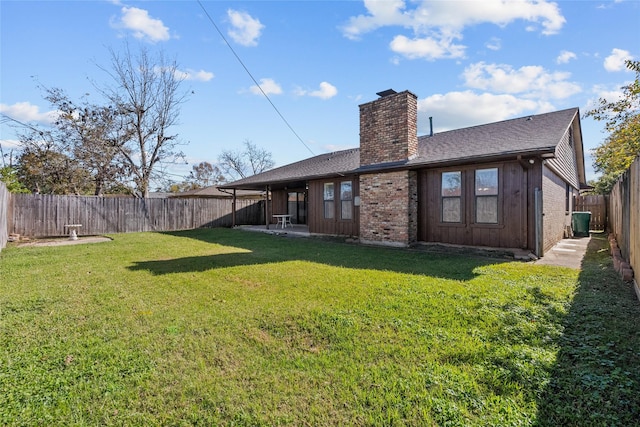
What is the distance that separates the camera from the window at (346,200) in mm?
11355

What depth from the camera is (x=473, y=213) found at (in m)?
8.24

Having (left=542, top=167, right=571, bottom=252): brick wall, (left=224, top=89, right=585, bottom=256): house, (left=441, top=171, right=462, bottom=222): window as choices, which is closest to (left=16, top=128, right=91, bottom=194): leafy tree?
(left=224, top=89, right=585, bottom=256): house

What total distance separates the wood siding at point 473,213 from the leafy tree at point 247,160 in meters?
40.3

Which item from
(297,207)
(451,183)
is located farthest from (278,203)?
(451,183)

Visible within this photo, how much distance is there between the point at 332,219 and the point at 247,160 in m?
38.3

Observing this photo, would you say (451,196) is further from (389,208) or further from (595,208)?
(595,208)

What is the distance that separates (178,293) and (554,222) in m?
10.6

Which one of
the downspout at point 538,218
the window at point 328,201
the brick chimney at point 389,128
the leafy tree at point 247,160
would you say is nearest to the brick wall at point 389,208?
the brick chimney at point 389,128

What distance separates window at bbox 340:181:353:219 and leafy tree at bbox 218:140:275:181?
37.3 metres

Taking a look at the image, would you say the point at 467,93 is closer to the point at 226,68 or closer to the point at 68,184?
the point at 226,68

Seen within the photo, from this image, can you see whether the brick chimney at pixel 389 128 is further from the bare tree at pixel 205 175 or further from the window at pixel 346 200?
the bare tree at pixel 205 175

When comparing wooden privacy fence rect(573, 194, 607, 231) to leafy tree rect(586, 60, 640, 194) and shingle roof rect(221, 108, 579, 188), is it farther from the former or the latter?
shingle roof rect(221, 108, 579, 188)

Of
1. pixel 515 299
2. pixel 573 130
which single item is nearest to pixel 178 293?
pixel 515 299

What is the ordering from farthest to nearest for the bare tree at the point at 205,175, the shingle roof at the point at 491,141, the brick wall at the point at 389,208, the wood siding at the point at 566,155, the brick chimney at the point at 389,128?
1. the bare tree at the point at 205,175
2. the brick chimney at the point at 389,128
3. the brick wall at the point at 389,208
4. the wood siding at the point at 566,155
5. the shingle roof at the point at 491,141
